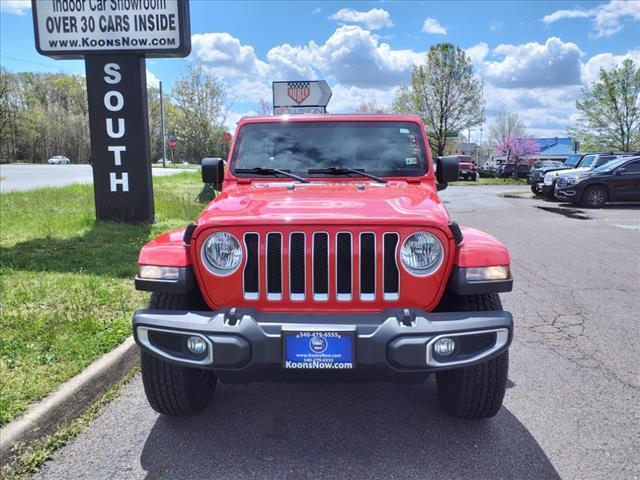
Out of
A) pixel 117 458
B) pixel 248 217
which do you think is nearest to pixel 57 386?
pixel 117 458

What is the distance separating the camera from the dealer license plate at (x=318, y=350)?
8.16 ft

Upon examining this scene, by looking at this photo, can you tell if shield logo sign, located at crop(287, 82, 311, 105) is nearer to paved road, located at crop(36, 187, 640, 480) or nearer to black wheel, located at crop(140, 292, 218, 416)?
paved road, located at crop(36, 187, 640, 480)

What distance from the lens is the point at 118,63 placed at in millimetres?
9578

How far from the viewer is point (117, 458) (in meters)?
2.82

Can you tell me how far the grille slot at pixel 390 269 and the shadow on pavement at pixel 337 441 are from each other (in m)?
0.88

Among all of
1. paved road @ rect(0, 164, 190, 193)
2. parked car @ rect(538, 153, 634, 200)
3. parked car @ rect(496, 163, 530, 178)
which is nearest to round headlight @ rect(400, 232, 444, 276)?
parked car @ rect(538, 153, 634, 200)

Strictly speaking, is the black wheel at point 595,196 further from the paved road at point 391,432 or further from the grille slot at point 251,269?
the grille slot at point 251,269

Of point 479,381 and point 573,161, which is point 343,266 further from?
point 573,161

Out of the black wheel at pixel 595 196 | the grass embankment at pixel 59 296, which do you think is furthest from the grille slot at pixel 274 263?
the black wheel at pixel 595 196

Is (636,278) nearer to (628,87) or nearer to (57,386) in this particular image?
(57,386)

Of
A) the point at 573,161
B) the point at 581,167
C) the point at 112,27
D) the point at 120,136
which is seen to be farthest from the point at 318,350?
the point at 573,161

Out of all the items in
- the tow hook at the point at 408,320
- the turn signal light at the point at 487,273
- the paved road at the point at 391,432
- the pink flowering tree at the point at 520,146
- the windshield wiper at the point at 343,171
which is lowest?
the paved road at the point at 391,432

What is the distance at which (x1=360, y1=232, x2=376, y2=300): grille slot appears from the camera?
A: 2.69 m

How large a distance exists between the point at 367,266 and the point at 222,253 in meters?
0.76
